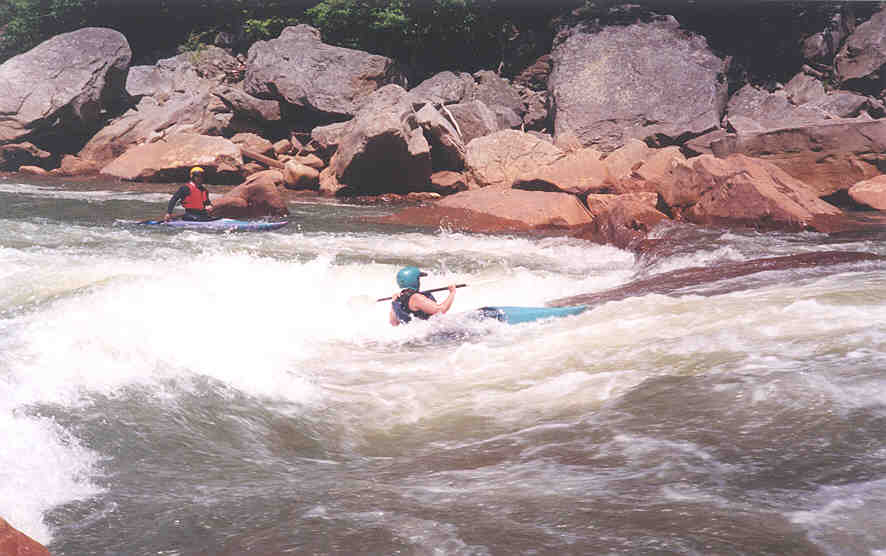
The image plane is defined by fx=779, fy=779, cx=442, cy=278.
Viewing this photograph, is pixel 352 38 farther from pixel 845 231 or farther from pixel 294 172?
pixel 845 231

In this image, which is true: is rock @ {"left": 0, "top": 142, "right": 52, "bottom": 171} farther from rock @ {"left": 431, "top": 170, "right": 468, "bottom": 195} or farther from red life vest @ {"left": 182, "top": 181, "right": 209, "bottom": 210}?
rock @ {"left": 431, "top": 170, "right": 468, "bottom": 195}

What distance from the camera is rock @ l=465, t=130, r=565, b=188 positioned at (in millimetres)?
13391

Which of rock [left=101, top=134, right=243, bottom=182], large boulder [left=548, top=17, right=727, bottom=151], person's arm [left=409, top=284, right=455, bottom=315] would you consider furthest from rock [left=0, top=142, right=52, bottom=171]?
person's arm [left=409, top=284, right=455, bottom=315]

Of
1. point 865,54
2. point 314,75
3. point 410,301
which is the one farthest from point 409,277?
point 865,54

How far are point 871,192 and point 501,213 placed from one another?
5.18 metres

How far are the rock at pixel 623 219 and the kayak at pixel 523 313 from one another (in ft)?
11.4

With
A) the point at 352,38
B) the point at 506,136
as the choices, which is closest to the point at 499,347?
the point at 506,136

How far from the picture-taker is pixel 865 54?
751 inches

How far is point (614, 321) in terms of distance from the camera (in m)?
5.32

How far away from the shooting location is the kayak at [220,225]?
33.8 ft

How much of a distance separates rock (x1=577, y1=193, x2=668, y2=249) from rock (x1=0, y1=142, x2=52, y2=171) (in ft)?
46.3

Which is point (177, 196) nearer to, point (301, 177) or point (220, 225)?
point (220, 225)

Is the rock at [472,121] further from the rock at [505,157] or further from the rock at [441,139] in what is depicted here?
the rock at [505,157]

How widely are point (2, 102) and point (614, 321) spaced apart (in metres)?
17.4
